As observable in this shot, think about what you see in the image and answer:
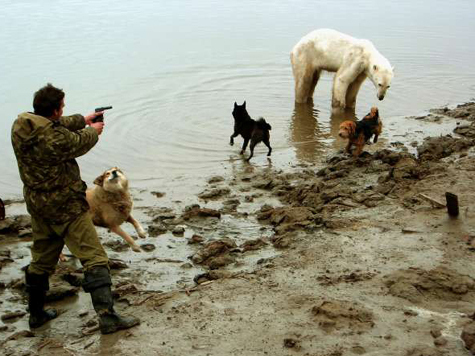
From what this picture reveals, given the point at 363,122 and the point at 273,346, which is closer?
the point at 273,346

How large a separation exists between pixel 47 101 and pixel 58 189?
699 mm

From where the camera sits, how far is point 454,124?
12.3 m

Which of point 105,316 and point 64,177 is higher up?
point 64,177

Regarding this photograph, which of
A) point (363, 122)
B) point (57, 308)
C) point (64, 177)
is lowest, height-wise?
point (57, 308)

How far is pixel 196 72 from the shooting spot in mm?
17281

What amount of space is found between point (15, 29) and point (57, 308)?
58.7ft

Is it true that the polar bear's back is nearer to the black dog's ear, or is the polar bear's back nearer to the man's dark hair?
the black dog's ear

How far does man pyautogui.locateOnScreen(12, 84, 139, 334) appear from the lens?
16.3ft

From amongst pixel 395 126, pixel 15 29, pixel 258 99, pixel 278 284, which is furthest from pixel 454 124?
pixel 15 29

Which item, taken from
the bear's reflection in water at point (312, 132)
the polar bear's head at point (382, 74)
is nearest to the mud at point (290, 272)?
the bear's reflection in water at point (312, 132)

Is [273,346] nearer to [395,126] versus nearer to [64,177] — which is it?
[64,177]

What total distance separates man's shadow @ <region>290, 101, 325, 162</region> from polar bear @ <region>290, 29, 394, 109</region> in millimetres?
483

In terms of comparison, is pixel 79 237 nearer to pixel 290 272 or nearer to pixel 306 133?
pixel 290 272

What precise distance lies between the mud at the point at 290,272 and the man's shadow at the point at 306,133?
1785 millimetres
